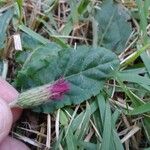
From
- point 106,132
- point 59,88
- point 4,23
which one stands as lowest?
point 106,132

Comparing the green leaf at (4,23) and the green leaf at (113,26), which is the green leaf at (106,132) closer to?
the green leaf at (113,26)

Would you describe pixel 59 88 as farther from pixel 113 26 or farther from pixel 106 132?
pixel 113 26

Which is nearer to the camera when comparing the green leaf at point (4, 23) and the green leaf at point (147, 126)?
the green leaf at point (147, 126)

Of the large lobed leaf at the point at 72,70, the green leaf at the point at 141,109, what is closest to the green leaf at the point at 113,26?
the large lobed leaf at the point at 72,70

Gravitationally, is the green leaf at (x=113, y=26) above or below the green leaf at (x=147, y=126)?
above

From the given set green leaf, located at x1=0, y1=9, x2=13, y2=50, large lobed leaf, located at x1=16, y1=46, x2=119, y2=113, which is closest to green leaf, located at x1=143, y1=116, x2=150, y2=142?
large lobed leaf, located at x1=16, y1=46, x2=119, y2=113

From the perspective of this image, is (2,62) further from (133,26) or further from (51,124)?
(133,26)

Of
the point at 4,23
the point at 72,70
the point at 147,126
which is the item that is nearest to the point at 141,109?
the point at 147,126

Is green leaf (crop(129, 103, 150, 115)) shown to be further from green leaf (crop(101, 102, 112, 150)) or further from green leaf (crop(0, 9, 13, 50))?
green leaf (crop(0, 9, 13, 50))
